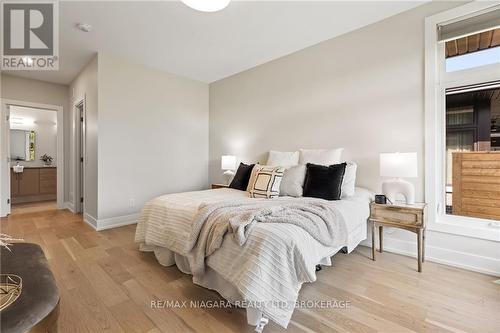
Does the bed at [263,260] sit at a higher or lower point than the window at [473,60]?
lower

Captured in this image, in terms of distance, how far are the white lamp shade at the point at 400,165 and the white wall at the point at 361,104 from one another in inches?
15.1

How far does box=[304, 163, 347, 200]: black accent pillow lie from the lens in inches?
94.0

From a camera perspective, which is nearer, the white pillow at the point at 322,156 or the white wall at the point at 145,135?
the white pillow at the point at 322,156

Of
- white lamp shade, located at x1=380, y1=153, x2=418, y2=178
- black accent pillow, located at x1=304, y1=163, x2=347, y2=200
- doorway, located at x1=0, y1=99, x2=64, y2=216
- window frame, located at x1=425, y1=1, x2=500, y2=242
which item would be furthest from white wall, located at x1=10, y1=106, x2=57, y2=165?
window frame, located at x1=425, y1=1, x2=500, y2=242

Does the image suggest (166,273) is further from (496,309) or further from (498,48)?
(498,48)

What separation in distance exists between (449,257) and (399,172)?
0.98 meters

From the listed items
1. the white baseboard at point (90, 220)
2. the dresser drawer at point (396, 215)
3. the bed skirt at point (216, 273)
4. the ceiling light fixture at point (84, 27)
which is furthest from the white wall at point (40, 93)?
the dresser drawer at point (396, 215)

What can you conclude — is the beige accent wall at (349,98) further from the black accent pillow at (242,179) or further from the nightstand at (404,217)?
the black accent pillow at (242,179)

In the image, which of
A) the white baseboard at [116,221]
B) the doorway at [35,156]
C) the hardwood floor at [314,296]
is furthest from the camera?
the doorway at [35,156]

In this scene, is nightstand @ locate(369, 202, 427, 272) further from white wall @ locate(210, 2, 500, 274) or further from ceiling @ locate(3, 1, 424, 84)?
ceiling @ locate(3, 1, 424, 84)

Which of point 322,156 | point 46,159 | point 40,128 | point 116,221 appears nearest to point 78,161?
point 116,221

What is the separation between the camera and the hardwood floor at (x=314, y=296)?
4.74ft

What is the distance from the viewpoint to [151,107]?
12.9 ft

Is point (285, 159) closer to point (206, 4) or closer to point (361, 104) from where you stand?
point (361, 104)
